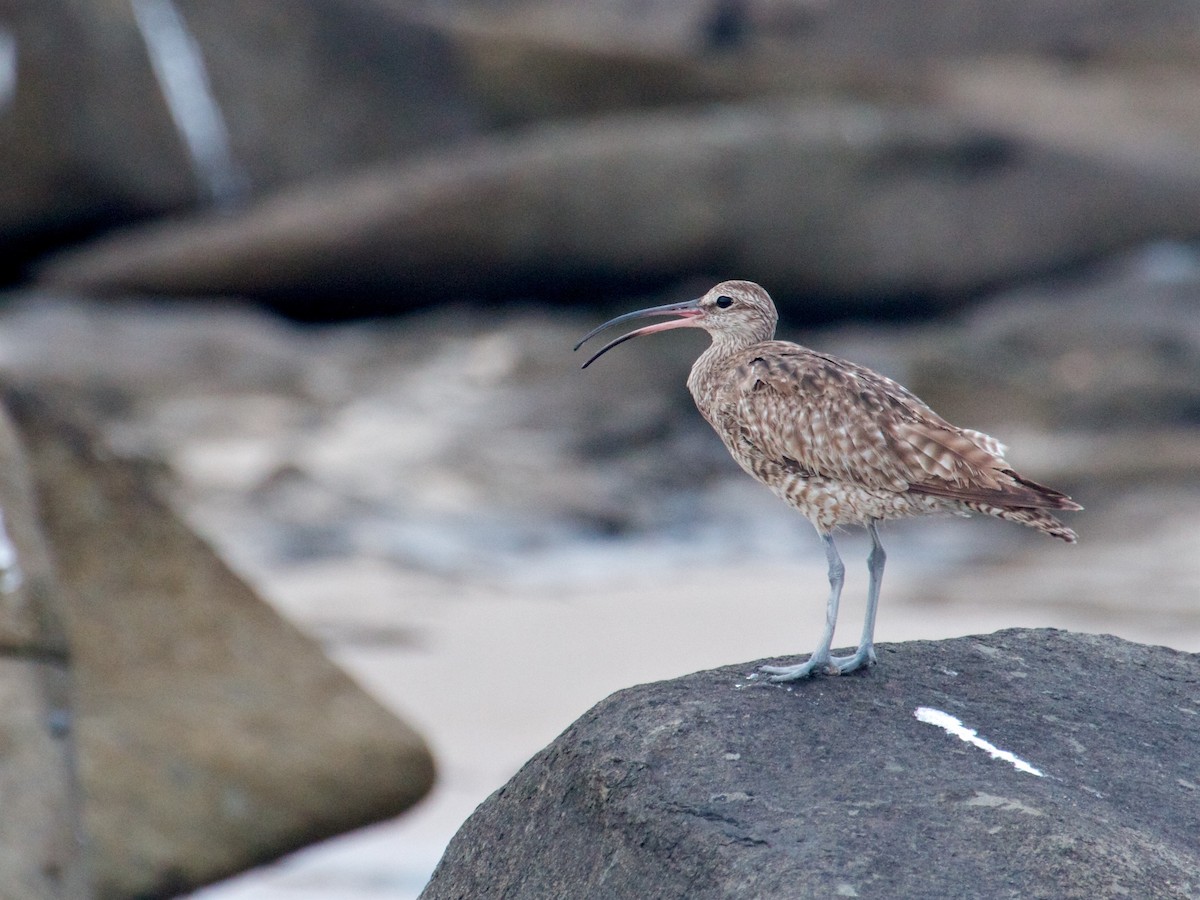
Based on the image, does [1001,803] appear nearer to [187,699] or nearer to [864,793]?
[864,793]

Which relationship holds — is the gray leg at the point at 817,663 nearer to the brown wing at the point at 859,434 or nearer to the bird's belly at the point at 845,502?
the bird's belly at the point at 845,502

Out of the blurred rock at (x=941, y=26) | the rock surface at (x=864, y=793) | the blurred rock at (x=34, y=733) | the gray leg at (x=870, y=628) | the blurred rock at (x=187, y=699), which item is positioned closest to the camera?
the rock surface at (x=864, y=793)

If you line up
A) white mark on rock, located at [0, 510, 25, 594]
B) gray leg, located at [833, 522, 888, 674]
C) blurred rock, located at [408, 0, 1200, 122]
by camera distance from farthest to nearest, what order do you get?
blurred rock, located at [408, 0, 1200, 122] → white mark on rock, located at [0, 510, 25, 594] → gray leg, located at [833, 522, 888, 674]

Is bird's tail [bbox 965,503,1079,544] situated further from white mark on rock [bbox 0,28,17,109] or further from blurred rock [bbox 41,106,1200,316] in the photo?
white mark on rock [bbox 0,28,17,109]

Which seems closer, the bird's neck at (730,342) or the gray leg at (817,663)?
the gray leg at (817,663)

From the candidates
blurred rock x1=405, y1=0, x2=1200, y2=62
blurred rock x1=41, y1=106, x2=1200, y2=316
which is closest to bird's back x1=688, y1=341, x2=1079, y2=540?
blurred rock x1=41, y1=106, x2=1200, y2=316

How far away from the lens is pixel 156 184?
17.2 metres

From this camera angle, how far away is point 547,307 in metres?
17.4

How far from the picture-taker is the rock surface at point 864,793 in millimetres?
3631

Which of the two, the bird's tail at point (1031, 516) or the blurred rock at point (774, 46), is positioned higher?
the bird's tail at point (1031, 516)

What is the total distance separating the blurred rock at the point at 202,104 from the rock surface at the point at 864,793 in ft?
45.3

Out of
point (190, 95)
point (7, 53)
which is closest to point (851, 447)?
point (7, 53)

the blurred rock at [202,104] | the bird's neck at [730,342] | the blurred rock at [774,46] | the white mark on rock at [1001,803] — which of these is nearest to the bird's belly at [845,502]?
the bird's neck at [730,342]

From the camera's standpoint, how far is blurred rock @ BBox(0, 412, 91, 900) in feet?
19.7
